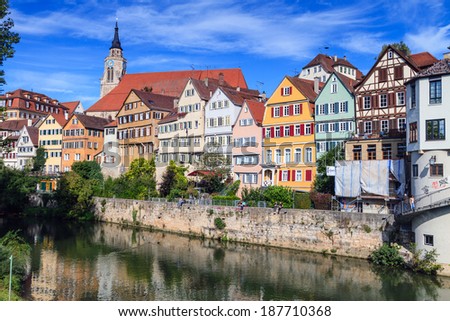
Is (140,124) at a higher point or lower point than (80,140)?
higher

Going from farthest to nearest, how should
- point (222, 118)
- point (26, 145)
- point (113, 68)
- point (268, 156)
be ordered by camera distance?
point (113, 68) → point (26, 145) → point (222, 118) → point (268, 156)

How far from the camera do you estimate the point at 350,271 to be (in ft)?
92.4

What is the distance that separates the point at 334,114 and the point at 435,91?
14042mm

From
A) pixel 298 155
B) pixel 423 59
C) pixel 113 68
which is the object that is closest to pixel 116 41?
pixel 113 68

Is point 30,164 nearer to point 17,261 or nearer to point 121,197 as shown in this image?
point 121,197

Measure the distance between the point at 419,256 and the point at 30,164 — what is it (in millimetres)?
61027

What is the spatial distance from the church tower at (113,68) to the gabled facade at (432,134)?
83.7 meters

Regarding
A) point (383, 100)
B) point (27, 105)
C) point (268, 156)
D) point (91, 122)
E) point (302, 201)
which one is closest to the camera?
point (302, 201)

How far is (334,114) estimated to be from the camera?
41.0 meters

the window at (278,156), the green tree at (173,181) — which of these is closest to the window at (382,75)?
the window at (278,156)

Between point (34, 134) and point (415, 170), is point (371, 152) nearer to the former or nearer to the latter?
point (415, 170)

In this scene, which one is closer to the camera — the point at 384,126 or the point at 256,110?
the point at 384,126

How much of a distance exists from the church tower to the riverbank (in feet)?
202

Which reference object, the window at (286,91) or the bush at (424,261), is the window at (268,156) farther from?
the bush at (424,261)
